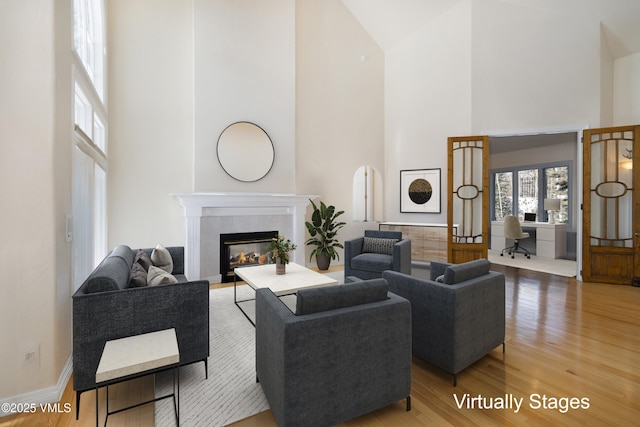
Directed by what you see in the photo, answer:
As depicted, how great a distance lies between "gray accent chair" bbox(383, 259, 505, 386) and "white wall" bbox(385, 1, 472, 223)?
3850 millimetres

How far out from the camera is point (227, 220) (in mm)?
4984

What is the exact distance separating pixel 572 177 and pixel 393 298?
804 centimetres

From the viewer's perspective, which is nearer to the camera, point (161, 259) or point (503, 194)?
point (161, 259)

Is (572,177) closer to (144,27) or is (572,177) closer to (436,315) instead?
(436,315)

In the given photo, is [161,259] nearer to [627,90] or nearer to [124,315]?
[124,315]

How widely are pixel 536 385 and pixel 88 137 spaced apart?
4.11m

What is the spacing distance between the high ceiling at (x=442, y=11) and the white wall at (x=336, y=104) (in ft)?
0.82

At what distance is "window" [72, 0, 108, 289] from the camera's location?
2.68 metres

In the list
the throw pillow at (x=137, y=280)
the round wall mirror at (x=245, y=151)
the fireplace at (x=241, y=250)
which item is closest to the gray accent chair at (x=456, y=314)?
the throw pillow at (x=137, y=280)

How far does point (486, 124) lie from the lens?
5512 mm

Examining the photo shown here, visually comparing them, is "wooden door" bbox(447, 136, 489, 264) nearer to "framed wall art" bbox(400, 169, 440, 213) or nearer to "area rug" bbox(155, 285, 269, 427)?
"framed wall art" bbox(400, 169, 440, 213)

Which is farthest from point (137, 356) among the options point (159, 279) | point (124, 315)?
point (159, 279)

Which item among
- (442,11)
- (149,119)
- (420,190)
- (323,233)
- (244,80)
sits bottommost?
(323,233)

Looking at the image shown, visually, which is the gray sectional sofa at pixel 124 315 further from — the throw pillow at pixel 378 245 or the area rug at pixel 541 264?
the area rug at pixel 541 264
